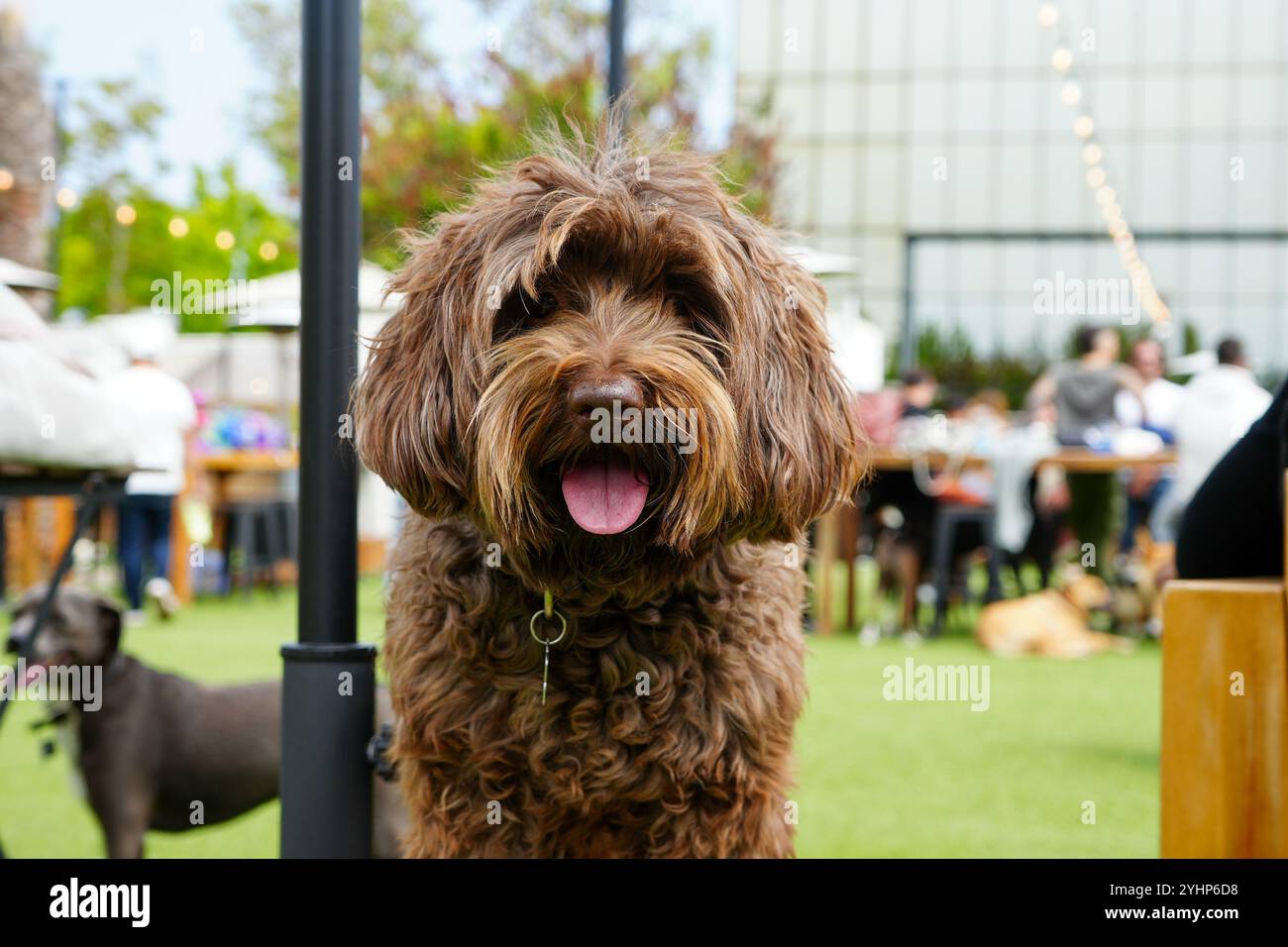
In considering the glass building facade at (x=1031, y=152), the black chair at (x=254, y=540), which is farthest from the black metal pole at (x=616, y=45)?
the glass building facade at (x=1031, y=152)

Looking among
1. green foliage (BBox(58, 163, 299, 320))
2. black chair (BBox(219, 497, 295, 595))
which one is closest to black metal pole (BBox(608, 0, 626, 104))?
black chair (BBox(219, 497, 295, 595))

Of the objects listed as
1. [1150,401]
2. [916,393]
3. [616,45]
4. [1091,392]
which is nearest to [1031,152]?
[1150,401]

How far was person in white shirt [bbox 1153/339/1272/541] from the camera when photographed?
8.55 metres

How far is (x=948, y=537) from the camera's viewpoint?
10.5m

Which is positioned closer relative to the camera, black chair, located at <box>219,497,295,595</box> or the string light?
black chair, located at <box>219,497,295,595</box>

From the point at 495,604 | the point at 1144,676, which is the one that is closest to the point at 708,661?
the point at 495,604

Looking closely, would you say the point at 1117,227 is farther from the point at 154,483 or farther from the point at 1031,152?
the point at 154,483

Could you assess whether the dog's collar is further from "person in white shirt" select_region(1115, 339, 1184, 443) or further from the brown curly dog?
"person in white shirt" select_region(1115, 339, 1184, 443)

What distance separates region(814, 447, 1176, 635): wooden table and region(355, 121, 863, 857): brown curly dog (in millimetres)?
7848

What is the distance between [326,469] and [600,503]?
818mm

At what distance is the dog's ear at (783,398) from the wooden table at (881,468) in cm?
780

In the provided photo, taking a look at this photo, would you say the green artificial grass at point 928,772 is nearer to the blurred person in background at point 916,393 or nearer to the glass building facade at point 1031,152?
the blurred person in background at point 916,393

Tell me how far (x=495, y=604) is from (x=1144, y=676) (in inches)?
284

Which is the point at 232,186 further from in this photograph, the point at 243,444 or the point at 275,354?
the point at 243,444
